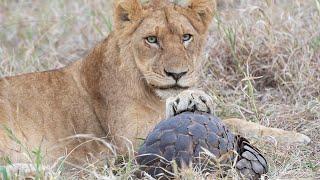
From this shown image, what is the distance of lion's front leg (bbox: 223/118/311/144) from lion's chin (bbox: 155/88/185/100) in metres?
0.48

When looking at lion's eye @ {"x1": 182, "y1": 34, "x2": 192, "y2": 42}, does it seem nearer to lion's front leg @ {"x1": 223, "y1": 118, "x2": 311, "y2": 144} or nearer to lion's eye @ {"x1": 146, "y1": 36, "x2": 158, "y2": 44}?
lion's eye @ {"x1": 146, "y1": 36, "x2": 158, "y2": 44}

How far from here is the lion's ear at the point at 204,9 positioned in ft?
15.8

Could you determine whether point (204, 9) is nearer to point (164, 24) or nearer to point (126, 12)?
point (164, 24)

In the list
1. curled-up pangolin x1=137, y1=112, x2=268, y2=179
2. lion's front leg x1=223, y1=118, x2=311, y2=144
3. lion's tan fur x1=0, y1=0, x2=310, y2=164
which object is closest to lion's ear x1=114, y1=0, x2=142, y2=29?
lion's tan fur x1=0, y1=0, x2=310, y2=164

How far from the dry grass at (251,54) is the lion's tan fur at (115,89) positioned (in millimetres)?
451

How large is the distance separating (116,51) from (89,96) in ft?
1.00

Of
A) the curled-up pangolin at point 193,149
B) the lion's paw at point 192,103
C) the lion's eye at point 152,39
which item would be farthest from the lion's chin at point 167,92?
the curled-up pangolin at point 193,149

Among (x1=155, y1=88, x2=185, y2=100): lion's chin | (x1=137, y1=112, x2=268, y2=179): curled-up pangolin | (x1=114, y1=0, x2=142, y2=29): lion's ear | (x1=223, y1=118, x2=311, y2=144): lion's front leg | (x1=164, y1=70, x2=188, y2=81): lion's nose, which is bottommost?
(x1=223, y1=118, x2=311, y2=144): lion's front leg

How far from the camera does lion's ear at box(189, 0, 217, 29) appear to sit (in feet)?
15.8

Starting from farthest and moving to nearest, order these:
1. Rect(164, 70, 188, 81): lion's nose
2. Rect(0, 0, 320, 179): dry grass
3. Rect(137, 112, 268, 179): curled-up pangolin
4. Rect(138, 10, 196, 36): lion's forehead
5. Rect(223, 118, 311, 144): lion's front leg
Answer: Rect(0, 0, 320, 179): dry grass < Rect(223, 118, 311, 144): lion's front leg < Rect(138, 10, 196, 36): lion's forehead < Rect(164, 70, 188, 81): lion's nose < Rect(137, 112, 268, 179): curled-up pangolin

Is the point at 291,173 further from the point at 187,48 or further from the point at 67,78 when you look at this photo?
the point at 67,78

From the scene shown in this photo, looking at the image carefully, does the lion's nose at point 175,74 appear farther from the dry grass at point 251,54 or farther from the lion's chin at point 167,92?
the dry grass at point 251,54

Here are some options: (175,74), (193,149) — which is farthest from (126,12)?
(193,149)

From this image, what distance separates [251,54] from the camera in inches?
233
